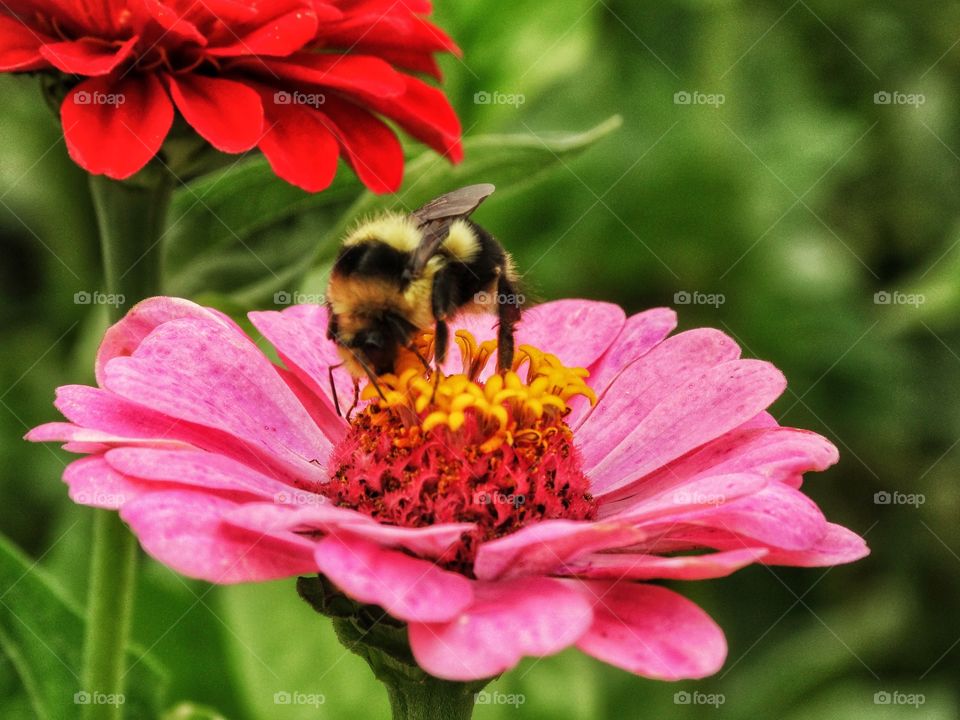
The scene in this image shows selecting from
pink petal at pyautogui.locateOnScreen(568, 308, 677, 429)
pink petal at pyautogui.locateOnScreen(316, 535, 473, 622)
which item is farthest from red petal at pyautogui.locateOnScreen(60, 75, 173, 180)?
pink petal at pyautogui.locateOnScreen(568, 308, 677, 429)

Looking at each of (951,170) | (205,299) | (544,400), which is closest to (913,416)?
(951,170)

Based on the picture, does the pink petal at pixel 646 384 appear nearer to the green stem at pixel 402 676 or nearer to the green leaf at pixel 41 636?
the green stem at pixel 402 676

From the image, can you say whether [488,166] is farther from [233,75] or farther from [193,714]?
[193,714]

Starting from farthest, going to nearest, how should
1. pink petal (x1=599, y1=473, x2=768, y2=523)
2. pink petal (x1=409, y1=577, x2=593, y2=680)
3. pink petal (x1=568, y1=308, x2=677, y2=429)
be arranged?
pink petal (x1=568, y1=308, x2=677, y2=429) → pink petal (x1=599, y1=473, x2=768, y2=523) → pink petal (x1=409, y1=577, x2=593, y2=680)

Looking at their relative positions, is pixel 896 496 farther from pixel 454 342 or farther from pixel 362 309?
pixel 362 309

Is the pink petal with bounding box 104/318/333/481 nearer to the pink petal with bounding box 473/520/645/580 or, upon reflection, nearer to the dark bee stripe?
the dark bee stripe

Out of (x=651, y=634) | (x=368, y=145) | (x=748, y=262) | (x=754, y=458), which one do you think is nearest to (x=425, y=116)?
(x=368, y=145)

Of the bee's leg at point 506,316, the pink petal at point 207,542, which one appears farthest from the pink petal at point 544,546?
the bee's leg at point 506,316
